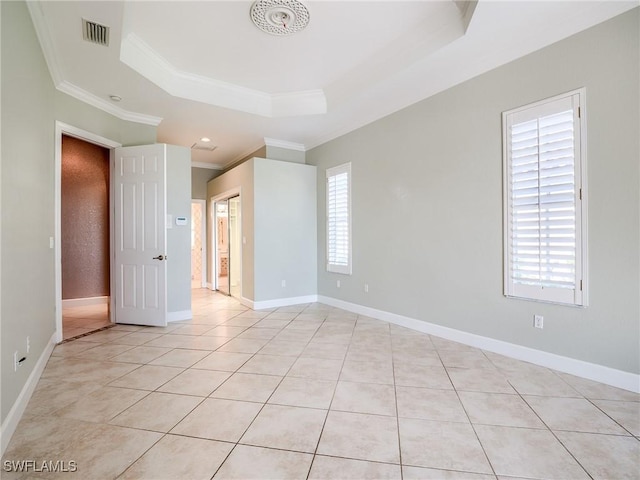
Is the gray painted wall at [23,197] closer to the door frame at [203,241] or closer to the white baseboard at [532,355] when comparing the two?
the white baseboard at [532,355]

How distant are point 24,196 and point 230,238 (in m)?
4.48

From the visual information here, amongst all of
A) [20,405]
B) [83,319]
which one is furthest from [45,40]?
[83,319]

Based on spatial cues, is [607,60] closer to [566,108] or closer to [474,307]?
[566,108]

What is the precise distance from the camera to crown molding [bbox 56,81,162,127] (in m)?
3.58

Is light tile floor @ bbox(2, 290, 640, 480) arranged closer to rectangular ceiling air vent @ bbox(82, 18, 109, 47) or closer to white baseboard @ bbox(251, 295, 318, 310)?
white baseboard @ bbox(251, 295, 318, 310)

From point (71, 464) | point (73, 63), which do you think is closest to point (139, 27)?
point (73, 63)

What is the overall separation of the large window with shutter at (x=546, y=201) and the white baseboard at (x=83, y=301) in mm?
6720

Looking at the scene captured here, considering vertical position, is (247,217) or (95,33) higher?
(95,33)

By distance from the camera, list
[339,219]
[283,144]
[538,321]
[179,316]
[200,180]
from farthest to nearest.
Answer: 1. [200,180]
2. [283,144]
3. [339,219]
4. [179,316]
5. [538,321]

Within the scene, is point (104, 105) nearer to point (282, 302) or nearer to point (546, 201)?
point (282, 302)

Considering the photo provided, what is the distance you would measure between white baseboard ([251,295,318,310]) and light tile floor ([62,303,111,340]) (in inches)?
86.0

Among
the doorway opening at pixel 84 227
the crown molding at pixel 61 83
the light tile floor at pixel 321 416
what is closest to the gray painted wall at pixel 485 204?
the light tile floor at pixel 321 416

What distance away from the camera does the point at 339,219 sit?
17.6ft

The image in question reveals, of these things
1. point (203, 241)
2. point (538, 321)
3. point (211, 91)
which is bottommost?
point (538, 321)
